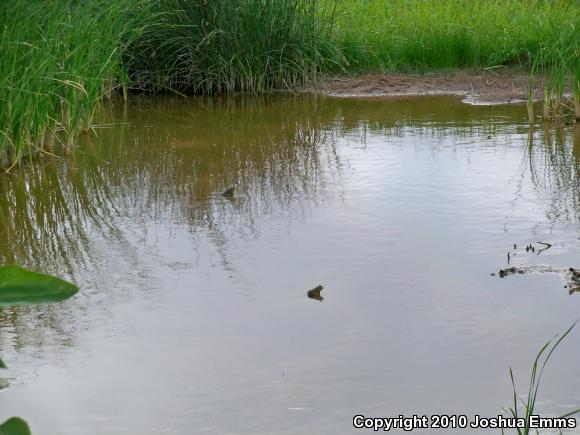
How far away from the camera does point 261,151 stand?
6188 mm

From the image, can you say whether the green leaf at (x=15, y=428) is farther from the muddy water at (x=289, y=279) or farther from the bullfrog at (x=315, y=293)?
the bullfrog at (x=315, y=293)

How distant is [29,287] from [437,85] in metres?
7.61

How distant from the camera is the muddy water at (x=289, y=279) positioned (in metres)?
2.69

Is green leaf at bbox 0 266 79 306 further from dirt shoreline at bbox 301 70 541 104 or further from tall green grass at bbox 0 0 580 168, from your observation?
dirt shoreline at bbox 301 70 541 104

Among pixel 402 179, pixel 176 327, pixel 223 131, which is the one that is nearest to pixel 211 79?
pixel 223 131

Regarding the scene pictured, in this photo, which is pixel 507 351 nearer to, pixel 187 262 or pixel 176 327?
pixel 176 327

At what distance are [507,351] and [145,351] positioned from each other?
1.07m

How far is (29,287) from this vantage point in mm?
1123

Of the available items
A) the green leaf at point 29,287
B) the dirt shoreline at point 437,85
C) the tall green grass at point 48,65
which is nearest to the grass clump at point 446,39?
the dirt shoreline at point 437,85

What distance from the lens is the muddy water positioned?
106 inches

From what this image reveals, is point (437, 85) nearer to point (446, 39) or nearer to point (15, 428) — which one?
point (446, 39)

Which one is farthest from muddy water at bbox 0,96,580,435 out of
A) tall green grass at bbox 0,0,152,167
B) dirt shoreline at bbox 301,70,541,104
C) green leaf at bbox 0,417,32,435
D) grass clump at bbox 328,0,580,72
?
grass clump at bbox 328,0,580,72

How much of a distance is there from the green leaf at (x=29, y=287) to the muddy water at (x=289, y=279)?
4.68ft

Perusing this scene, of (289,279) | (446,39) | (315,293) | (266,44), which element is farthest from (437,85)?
(315,293)
